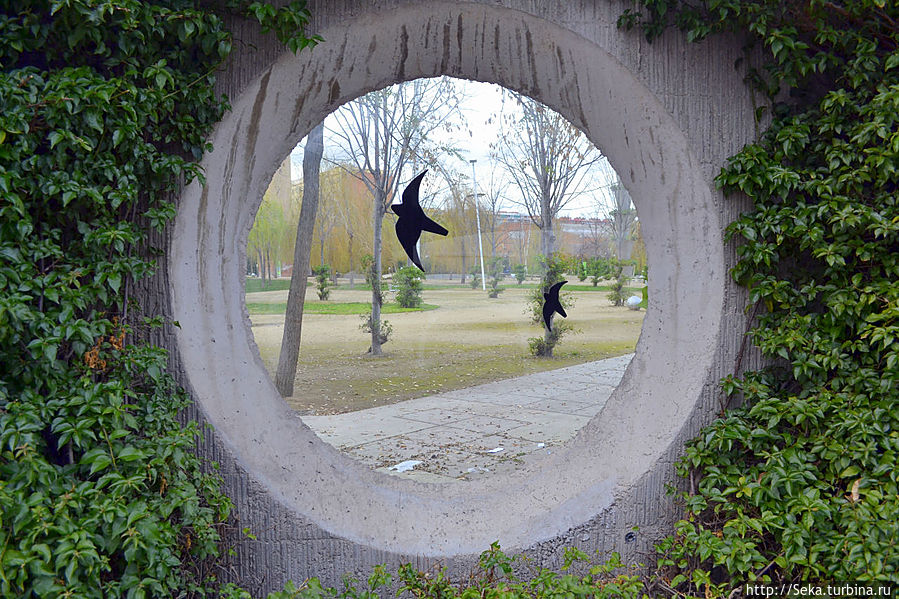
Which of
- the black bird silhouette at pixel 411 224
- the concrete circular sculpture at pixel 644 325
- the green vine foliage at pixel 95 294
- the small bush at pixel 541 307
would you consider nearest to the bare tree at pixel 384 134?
the black bird silhouette at pixel 411 224

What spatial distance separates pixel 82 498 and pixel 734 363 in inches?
92.6

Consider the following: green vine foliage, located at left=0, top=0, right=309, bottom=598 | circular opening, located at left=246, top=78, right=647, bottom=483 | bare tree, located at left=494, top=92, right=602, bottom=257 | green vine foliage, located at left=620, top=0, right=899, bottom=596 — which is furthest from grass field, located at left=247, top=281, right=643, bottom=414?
green vine foliage, located at left=0, top=0, right=309, bottom=598

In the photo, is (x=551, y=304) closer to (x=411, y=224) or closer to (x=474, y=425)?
(x=474, y=425)

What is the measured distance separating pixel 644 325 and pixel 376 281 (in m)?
3.32

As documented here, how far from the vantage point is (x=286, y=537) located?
2.36 m

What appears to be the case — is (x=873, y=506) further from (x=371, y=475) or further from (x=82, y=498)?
(x=82, y=498)

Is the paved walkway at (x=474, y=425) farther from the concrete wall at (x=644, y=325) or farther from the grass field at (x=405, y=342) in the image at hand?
the concrete wall at (x=644, y=325)

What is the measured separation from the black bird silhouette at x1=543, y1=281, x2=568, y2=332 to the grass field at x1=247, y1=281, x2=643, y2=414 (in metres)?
0.13

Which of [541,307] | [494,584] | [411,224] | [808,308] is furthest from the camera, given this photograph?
[541,307]

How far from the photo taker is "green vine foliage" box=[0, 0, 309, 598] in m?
1.65

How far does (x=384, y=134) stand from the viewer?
5.70m

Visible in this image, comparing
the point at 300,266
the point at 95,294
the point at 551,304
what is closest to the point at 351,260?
the point at 300,266

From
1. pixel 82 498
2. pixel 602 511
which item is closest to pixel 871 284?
pixel 602 511

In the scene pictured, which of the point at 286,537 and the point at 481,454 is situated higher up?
the point at 286,537
